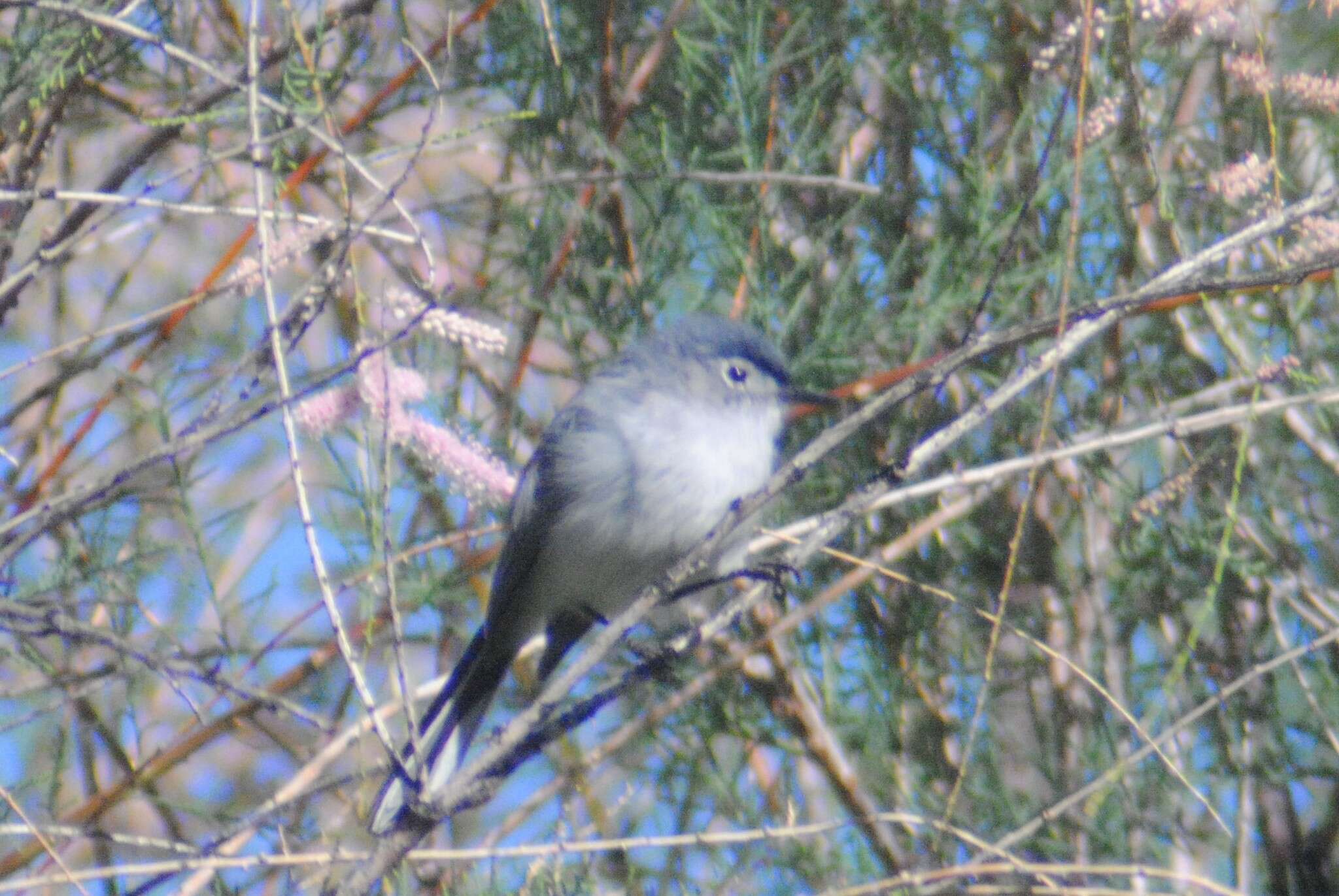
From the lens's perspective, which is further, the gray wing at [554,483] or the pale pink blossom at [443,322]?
the gray wing at [554,483]

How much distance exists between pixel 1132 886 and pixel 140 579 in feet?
5.04

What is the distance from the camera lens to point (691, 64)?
2078 mm

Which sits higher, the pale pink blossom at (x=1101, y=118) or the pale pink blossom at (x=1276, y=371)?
the pale pink blossom at (x=1101, y=118)

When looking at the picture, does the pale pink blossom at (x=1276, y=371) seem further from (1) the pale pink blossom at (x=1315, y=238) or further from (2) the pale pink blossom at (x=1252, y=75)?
(2) the pale pink blossom at (x=1252, y=75)

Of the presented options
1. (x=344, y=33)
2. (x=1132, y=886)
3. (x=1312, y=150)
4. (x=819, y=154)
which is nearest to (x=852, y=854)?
(x=1132, y=886)

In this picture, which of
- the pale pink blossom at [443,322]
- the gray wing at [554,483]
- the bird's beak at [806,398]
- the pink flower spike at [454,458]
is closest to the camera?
the pale pink blossom at [443,322]

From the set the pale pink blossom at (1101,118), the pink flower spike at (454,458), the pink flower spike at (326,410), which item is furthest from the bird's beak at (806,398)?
the pink flower spike at (326,410)

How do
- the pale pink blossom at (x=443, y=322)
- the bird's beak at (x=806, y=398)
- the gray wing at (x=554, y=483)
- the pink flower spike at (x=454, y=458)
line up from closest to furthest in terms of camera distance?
the pale pink blossom at (x=443, y=322) → the pink flower spike at (x=454, y=458) → the bird's beak at (x=806, y=398) → the gray wing at (x=554, y=483)

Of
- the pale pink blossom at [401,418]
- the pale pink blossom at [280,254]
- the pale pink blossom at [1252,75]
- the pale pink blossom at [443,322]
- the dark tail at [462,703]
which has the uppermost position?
the pale pink blossom at [1252,75]

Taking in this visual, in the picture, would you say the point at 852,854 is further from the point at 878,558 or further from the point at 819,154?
the point at 819,154

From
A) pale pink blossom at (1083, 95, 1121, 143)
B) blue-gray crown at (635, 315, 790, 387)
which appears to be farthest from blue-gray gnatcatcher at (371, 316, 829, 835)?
pale pink blossom at (1083, 95, 1121, 143)

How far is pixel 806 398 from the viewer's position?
1956 mm

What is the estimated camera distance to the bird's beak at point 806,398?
6.32 feet

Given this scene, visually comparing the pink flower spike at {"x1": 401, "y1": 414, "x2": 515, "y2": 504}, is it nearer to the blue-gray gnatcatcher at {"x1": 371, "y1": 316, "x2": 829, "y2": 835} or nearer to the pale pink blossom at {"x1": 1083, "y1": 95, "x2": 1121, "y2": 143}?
the blue-gray gnatcatcher at {"x1": 371, "y1": 316, "x2": 829, "y2": 835}
